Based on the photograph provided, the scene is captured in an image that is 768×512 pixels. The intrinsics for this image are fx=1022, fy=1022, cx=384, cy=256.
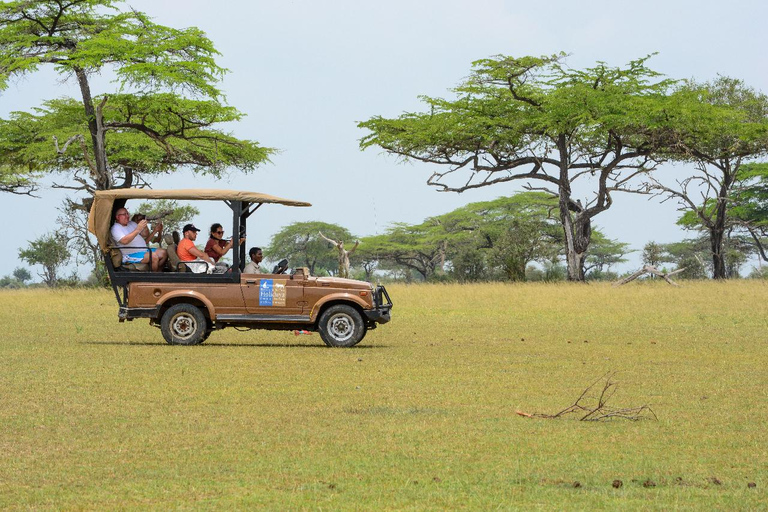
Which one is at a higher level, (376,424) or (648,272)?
(648,272)

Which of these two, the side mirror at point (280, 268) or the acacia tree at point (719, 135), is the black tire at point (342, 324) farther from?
the acacia tree at point (719, 135)

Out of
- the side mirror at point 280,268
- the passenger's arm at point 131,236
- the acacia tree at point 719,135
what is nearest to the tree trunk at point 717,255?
the acacia tree at point 719,135

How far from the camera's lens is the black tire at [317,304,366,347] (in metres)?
15.5

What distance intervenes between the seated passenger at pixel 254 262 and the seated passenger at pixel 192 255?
52 cm

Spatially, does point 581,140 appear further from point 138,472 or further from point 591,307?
point 138,472

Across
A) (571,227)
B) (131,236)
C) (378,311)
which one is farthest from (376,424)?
(571,227)

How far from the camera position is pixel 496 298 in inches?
1136

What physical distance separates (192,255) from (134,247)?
887mm

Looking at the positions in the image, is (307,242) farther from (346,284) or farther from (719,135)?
(346,284)

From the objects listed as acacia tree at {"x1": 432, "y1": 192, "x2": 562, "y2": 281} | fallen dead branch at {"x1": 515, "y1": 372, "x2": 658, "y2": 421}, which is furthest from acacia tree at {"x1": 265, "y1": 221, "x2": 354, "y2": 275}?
fallen dead branch at {"x1": 515, "y1": 372, "x2": 658, "y2": 421}

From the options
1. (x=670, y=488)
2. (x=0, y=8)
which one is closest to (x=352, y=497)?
(x=670, y=488)

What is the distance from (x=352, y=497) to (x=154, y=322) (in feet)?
34.6

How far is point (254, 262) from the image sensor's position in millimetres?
15930

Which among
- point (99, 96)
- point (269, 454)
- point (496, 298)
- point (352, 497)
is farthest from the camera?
point (99, 96)
